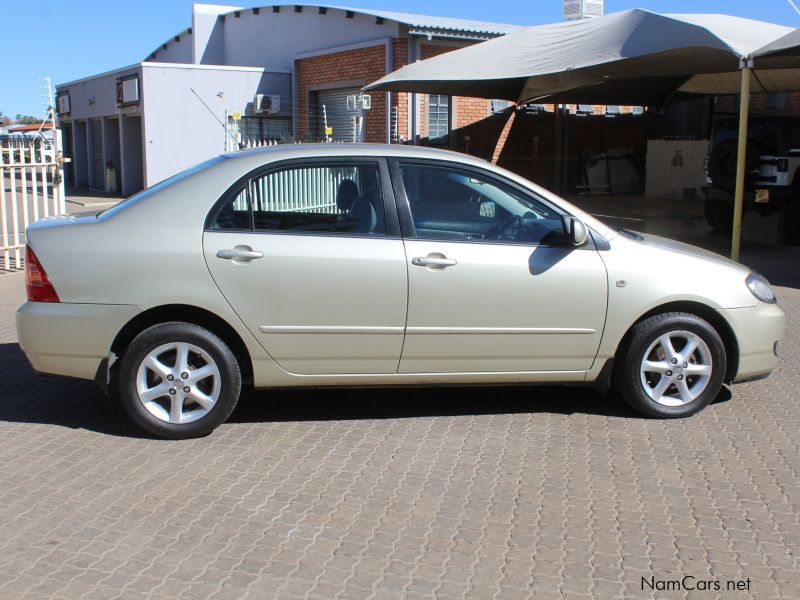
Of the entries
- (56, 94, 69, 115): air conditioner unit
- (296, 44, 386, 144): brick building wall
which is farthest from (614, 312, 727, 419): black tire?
(56, 94, 69, 115): air conditioner unit

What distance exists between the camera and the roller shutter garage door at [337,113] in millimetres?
22000

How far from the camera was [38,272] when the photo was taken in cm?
508

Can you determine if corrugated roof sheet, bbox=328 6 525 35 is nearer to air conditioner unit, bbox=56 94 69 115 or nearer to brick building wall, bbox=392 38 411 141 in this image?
brick building wall, bbox=392 38 411 141

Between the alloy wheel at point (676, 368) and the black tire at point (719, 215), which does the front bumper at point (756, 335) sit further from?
the black tire at point (719, 215)

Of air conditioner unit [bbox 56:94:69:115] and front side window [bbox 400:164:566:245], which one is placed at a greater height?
air conditioner unit [bbox 56:94:69:115]

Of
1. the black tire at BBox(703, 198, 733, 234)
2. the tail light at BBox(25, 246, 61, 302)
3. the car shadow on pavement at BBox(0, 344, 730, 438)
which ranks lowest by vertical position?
the car shadow on pavement at BBox(0, 344, 730, 438)

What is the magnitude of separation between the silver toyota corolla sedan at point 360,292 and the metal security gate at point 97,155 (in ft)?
84.8

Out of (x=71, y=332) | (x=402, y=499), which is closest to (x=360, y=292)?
(x=402, y=499)

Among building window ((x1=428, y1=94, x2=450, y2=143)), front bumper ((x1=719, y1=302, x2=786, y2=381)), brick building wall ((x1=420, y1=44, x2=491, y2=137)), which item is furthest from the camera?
building window ((x1=428, y1=94, x2=450, y2=143))

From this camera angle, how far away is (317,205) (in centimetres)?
547

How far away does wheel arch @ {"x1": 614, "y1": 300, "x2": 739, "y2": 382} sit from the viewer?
5559 mm

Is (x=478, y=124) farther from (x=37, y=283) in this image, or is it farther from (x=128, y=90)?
(x=37, y=283)

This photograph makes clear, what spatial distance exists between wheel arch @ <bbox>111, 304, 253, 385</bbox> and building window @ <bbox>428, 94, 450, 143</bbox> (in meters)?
15.7

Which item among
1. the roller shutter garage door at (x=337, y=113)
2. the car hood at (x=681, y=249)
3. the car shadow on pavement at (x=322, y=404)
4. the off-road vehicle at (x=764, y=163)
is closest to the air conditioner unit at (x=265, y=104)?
the roller shutter garage door at (x=337, y=113)
